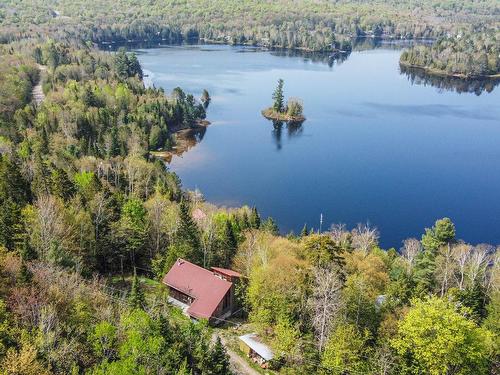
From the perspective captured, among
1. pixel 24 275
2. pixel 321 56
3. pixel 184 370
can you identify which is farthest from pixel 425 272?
pixel 321 56

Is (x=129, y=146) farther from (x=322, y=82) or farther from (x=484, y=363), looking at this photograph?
(x=322, y=82)

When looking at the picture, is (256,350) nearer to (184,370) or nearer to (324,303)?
(324,303)

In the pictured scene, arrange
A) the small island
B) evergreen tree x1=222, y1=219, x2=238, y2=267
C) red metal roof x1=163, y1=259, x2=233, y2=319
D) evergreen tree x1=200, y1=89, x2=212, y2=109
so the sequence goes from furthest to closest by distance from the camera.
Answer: evergreen tree x1=200, y1=89, x2=212, y2=109 < the small island < evergreen tree x1=222, y1=219, x2=238, y2=267 < red metal roof x1=163, y1=259, x2=233, y2=319

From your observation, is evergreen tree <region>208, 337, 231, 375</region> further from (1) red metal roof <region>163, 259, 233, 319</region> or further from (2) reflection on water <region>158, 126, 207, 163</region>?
(2) reflection on water <region>158, 126, 207, 163</region>

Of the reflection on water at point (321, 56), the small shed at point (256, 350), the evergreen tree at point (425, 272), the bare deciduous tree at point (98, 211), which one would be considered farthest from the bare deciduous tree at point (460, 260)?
the reflection on water at point (321, 56)

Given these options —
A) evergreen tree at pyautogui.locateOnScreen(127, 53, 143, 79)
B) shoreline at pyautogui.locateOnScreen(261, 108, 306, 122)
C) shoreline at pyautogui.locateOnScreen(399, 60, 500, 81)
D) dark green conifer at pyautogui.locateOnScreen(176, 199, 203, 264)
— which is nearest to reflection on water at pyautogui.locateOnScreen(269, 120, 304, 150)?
shoreline at pyautogui.locateOnScreen(261, 108, 306, 122)

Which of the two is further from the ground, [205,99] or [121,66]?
[121,66]
